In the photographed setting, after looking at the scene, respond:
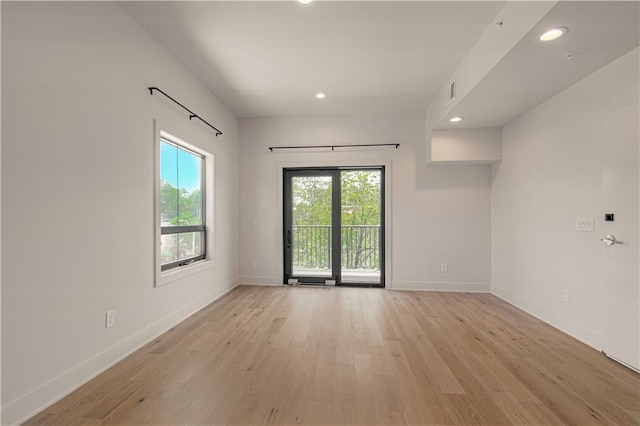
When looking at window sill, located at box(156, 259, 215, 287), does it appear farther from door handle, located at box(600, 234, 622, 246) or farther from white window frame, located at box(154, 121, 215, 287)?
door handle, located at box(600, 234, 622, 246)

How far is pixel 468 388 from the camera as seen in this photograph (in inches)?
70.5

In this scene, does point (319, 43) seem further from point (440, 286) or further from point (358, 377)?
point (440, 286)

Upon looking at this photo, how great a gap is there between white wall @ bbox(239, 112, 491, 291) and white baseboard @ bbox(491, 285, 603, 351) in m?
0.59

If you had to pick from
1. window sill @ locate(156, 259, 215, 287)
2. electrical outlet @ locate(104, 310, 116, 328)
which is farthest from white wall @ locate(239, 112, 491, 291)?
electrical outlet @ locate(104, 310, 116, 328)

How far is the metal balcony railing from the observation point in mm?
4535

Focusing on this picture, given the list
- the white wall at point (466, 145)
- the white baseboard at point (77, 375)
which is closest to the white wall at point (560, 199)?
the white wall at point (466, 145)

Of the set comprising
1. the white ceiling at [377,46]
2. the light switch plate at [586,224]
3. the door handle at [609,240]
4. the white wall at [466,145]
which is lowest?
the door handle at [609,240]

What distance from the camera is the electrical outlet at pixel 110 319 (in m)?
2.04

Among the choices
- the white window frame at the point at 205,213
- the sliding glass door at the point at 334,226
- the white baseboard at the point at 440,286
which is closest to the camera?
the white window frame at the point at 205,213

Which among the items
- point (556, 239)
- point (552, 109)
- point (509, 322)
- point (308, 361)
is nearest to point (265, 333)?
point (308, 361)

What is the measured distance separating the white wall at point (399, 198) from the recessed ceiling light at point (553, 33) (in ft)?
7.78

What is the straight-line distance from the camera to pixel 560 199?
2814 millimetres

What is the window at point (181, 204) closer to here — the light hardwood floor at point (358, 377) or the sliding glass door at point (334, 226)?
the light hardwood floor at point (358, 377)

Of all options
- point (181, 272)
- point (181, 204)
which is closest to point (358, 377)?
point (181, 272)
